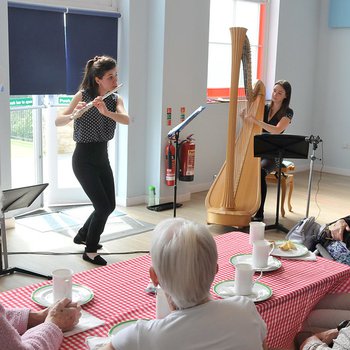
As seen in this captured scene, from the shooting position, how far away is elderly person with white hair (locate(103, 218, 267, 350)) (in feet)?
4.42

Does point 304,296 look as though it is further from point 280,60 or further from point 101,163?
point 280,60

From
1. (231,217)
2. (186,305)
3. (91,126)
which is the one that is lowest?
(231,217)

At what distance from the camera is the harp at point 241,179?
4613mm

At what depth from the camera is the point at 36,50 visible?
4.81 m

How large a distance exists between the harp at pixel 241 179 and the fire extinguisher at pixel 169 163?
2.65 ft

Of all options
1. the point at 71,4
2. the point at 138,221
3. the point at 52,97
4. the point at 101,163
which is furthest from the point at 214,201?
the point at 71,4

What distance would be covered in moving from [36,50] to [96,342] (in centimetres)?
375

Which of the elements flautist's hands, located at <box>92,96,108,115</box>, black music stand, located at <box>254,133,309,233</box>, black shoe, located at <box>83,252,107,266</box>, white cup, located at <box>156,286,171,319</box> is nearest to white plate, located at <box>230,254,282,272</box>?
white cup, located at <box>156,286,171,319</box>

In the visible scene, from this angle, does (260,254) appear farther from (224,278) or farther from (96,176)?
(96,176)

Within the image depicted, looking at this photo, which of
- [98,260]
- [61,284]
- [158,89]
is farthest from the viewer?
[158,89]

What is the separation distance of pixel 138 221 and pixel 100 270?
9.82ft

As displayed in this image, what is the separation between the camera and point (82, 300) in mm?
1778

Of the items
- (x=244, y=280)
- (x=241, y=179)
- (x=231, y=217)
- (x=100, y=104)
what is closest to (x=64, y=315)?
(x=244, y=280)

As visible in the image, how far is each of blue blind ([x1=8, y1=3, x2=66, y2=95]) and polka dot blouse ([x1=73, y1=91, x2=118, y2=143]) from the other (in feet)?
3.89
